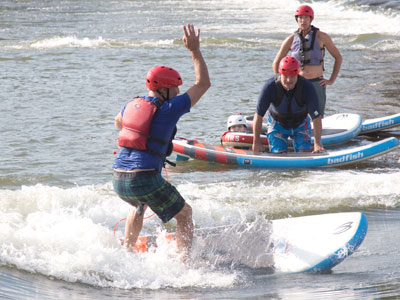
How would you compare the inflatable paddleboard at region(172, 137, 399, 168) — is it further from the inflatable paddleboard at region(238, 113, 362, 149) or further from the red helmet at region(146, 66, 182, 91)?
the red helmet at region(146, 66, 182, 91)

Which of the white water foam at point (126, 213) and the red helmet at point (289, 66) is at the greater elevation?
the red helmet at point (289, 66)

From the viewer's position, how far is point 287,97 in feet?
26.4

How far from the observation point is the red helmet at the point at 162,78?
498cm

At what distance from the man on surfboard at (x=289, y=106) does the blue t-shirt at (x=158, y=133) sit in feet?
9.42

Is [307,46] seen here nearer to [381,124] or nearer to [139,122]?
[381,124]

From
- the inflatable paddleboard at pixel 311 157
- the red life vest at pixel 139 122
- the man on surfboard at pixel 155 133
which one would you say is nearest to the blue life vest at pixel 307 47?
the inflatable paddleboard at pixel 311 157

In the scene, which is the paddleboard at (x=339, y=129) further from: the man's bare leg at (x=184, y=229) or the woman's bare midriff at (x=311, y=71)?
the man's bare leg at (x=184, y=229)

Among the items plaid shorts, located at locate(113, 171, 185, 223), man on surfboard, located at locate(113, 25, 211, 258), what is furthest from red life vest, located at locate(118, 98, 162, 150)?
plaid shorts, located at locate(113, 171, 185, 223)

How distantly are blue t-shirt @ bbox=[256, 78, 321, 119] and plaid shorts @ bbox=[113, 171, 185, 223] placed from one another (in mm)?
3104

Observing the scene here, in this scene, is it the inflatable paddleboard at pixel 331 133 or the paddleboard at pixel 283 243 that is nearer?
the paddleboard at pixel 283 243

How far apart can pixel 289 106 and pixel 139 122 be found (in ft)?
11.4

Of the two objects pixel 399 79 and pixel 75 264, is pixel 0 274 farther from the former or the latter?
pixel 399 79

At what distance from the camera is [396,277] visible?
5055 mm

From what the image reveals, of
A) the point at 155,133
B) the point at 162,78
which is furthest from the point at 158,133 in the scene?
the point at 162,78
